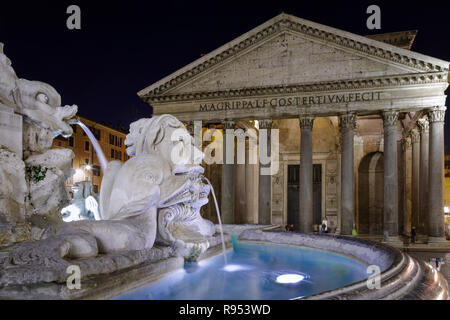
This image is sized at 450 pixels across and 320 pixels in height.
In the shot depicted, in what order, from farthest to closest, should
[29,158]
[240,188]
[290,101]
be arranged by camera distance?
[240,188]
[290,101]
[29,158]

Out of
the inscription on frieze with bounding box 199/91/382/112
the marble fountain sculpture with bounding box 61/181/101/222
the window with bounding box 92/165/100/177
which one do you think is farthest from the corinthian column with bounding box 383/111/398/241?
the window with bounding box 92/165/100/177

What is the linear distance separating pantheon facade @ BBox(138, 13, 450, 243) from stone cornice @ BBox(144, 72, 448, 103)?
5 cm

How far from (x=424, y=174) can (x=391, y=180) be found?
3247 mm

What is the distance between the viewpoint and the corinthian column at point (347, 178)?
18438 millimetres

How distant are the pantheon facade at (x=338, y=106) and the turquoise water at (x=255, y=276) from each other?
14.9m

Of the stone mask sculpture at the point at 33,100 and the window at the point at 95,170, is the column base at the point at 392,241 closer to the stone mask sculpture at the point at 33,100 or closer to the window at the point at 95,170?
the stone mask sculpture at the point at 33,100

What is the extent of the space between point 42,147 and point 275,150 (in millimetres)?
22990

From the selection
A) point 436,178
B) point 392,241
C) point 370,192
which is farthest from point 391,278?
point 370,192

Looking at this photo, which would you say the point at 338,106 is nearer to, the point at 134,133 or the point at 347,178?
the point at 347,178

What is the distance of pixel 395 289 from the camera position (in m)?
2.53

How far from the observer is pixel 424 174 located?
1995cm

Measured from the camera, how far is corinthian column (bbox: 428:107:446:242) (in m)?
17.7
